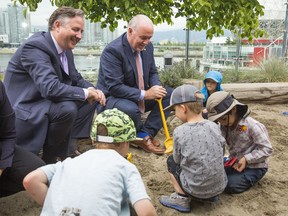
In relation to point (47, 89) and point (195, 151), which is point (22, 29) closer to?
point (47, 89)

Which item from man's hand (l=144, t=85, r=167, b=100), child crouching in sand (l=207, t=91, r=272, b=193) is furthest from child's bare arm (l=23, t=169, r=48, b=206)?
man's hand (l=144, t=85, r=167, b=100)

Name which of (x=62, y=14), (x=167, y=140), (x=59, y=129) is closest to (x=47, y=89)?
(x=59, y=129)

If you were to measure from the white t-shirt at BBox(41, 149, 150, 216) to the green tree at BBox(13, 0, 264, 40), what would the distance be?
2.39m

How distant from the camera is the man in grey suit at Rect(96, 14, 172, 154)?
303 cm

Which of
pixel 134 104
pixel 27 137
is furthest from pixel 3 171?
pixel 134 104

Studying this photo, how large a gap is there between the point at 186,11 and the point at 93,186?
11.2ft

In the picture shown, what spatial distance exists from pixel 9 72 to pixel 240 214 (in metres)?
1.91

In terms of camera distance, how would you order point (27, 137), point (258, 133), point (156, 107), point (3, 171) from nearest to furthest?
1. point (3, 171)
2. point (258, 133)
3. point (27, 137)
4. point (156, 107)

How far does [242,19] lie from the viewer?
397 centimetres

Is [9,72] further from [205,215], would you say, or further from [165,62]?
[165,62]

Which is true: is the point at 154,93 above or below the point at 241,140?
above

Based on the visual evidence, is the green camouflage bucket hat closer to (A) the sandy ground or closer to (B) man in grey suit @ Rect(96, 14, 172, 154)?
(A) the sandy ground

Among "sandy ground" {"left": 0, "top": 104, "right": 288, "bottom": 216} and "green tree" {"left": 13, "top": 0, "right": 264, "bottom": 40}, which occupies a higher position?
"green tree" {"left": 13, "top": 0, "right": 264, "bottom": 40}

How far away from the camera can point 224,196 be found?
7.66 feet
